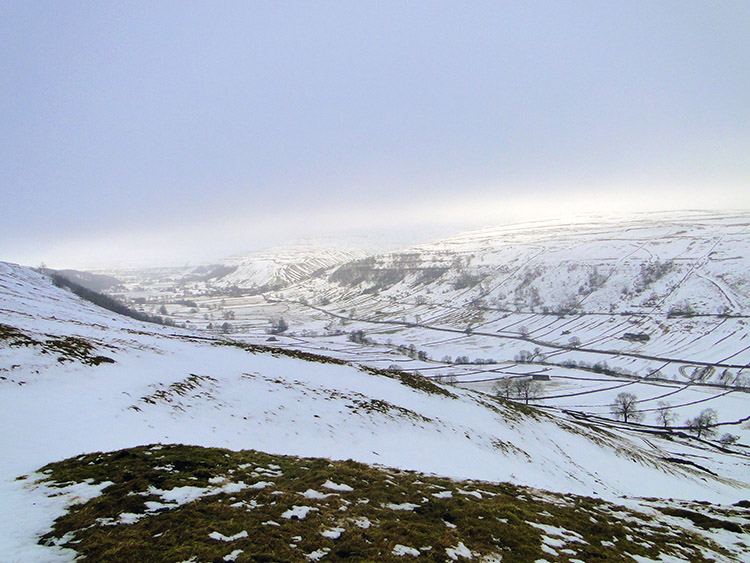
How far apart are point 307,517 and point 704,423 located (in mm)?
97917

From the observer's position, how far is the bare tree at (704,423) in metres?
69.4

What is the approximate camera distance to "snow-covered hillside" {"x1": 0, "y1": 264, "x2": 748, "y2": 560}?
1312cm

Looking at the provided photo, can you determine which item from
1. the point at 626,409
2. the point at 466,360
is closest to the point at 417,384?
the point at 626,409

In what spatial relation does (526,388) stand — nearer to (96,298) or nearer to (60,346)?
(60,346)

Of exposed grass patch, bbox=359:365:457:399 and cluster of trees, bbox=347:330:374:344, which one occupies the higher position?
exposed grass patch, bbox=359:365:457:399

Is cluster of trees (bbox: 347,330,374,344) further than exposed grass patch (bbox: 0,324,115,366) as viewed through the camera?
Yes

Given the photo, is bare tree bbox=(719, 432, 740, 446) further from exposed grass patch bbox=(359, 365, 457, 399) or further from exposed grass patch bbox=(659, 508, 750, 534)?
exposed grass patch bbox=(659, 508, 750, 534)

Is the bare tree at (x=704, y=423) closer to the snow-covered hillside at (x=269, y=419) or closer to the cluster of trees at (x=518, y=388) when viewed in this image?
the cluster of trees at (x=518, y=388)

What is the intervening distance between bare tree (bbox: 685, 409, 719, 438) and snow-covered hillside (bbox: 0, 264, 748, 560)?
143ft

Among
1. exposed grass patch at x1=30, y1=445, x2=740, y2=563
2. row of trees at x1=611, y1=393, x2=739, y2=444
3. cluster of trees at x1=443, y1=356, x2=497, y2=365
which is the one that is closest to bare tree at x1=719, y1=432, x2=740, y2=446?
row of trees at x1=611, y1=393, x2=739, y2=444

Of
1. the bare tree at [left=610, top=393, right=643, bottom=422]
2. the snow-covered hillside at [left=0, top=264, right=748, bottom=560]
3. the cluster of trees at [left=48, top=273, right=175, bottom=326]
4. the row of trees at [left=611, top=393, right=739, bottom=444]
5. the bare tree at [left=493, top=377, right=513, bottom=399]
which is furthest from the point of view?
the cluster of trees at [left=48, top=273, right=175, bottom=326]

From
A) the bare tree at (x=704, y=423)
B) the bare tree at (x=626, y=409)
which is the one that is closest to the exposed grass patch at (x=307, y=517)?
the bare tree at (x=626, y=409)

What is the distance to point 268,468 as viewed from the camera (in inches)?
492

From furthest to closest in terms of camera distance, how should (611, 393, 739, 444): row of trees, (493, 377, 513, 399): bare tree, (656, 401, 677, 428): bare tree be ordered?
(493, 377, 513, 399): bare tree < (656, 401, 677, 428): bare tree < (611, 393, 739, 444): row of trees
